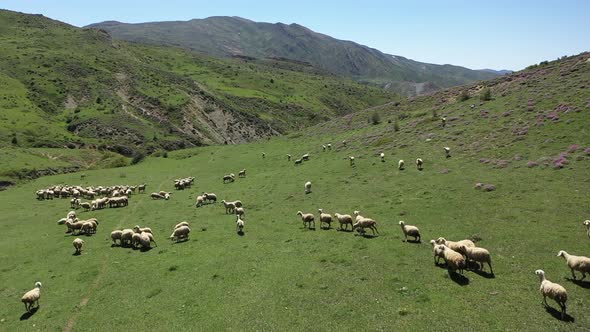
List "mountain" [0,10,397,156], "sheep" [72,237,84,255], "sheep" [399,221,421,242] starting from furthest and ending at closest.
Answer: "mountain" [0,10,397,156] → "sheep" [72,237,84,255] → "sheep" [399,221,421,242]

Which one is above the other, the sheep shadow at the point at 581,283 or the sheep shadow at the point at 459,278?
the sheep shadow at the point at 581,283

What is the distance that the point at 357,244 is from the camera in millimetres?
29500

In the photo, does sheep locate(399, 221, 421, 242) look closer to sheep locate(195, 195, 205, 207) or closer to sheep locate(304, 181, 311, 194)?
sheep locate(304, 181, 311, 194)

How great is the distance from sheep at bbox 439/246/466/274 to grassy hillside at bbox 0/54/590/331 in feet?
1.79

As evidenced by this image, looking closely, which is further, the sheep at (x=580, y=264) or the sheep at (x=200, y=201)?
the sheep at (x=200, y=201)

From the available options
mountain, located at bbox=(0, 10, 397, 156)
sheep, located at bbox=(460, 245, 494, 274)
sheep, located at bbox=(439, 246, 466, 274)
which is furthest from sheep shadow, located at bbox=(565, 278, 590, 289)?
mountain, located at bbox=(0, 10, 397, 156)

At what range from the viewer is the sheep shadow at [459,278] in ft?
70.3

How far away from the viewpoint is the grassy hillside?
66.7ft

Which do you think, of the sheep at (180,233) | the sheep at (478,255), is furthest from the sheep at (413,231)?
the sheep at (180,233)

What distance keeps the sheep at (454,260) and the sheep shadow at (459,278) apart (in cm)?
28

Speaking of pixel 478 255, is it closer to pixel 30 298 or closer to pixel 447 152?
pixel 30 298

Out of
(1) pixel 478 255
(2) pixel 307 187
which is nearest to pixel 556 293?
(1) pixel 478 255

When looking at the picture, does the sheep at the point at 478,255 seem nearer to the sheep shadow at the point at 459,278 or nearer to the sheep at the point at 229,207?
the sheep shadow at the point at 459,278

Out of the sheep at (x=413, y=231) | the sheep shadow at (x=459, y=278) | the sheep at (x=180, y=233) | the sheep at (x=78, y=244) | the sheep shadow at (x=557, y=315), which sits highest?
the sheep shadow at (x=557, y=315)
